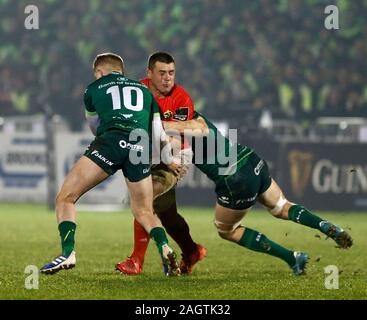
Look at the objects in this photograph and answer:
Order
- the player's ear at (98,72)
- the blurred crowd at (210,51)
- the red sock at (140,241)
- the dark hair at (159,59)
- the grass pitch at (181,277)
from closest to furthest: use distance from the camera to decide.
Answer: the grass pitch at (181,277), the player's ear at (98,72), the dark hair at (159,59), the red sock at (140,241), the blurred crowd at (210,51)

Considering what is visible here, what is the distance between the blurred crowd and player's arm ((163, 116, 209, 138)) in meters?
15.4

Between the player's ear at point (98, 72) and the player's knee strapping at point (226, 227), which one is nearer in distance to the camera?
the player's ear at point (98, 72)

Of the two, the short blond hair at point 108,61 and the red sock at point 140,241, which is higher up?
the short blond hair at point 108,61

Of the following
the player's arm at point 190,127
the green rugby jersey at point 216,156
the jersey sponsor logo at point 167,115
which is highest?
the jersey sponsor logo at point 167,115

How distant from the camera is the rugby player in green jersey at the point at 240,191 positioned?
27.9ft

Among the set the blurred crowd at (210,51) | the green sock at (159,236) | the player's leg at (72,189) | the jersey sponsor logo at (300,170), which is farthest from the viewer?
the blurred crowd at (210,51)

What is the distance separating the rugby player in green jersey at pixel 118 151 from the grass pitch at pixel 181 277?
0.40 meters

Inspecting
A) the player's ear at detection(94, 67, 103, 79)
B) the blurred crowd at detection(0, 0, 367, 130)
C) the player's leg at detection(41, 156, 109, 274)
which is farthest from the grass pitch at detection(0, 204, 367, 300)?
the blurred crowd at detection(0, 0, 367, 130)

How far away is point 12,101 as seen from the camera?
27.7m

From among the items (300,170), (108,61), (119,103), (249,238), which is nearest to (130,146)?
(119,103)

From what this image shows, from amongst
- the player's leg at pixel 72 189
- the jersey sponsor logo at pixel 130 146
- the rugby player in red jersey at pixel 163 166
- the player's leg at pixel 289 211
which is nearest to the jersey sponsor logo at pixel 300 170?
the rugby player in red jersey at pixel 163 166

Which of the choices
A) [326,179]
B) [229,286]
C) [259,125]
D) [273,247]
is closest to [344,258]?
[273,247]

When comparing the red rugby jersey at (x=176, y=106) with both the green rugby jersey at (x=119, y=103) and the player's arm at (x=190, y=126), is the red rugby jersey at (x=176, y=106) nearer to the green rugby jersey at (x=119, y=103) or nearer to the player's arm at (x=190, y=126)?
the player's arm at (x=190, y=126)
